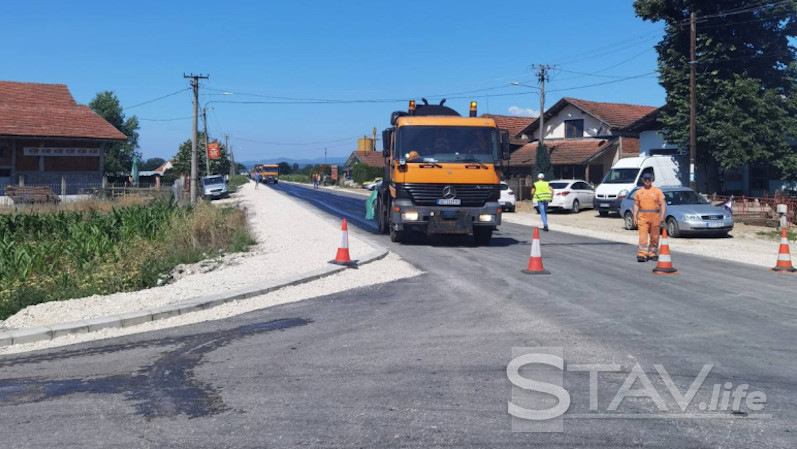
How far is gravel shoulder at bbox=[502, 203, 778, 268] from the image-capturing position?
15.7 metres

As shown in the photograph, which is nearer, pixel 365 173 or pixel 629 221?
pixel 629 221

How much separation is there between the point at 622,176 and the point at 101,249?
70.3 feet

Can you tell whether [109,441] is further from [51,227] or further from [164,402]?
[51,227]

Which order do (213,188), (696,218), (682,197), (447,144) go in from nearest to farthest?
(447,144), (696,218), (682,197), (213,188)

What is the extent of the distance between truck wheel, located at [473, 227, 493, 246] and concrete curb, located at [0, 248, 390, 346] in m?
6.88

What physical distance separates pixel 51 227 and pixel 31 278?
8.70 meters

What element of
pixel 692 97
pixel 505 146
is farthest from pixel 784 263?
pixel 692 97

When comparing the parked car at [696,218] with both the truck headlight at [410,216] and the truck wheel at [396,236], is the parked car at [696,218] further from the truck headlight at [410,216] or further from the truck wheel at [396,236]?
the truck headlight at [410,216]

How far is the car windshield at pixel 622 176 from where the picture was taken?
1138 inches

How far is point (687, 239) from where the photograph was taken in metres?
19.8

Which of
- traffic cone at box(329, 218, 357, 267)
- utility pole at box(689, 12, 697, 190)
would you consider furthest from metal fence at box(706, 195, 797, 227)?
traffic cone at box(329, 218, 357, 267)

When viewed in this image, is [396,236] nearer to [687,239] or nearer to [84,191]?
[687,239]

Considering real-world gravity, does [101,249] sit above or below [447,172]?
below

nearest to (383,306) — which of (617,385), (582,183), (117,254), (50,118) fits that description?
(617,385)
